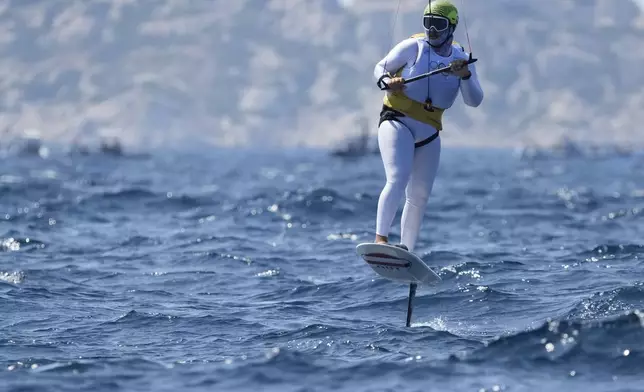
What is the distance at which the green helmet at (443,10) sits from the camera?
12664 millimetres

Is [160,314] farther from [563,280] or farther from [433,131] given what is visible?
[563,280]

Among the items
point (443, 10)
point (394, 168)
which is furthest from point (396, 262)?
point (443, 10)

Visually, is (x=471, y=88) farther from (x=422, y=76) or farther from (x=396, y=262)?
(x=396, y=262)

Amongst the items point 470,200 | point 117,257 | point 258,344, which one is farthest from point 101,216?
point 258,344

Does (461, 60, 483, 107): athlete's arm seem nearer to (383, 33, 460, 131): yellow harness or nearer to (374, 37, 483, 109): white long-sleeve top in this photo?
(374, 37, 483, 109): white long-sleeve top

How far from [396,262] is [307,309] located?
3.55 metres

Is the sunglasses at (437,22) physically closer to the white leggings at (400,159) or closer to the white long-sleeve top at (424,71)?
the white long-sleeve top at (424,71)

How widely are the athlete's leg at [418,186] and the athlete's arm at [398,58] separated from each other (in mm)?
1025

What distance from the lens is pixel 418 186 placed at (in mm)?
13336

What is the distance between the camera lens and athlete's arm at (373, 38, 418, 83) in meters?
12.7

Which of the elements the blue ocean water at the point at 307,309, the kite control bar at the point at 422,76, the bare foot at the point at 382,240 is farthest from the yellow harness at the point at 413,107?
the blue ocean water at the point at 307,309

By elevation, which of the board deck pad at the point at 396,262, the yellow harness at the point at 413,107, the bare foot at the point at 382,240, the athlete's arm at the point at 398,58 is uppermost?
the athlete's arm at the point at 398,58

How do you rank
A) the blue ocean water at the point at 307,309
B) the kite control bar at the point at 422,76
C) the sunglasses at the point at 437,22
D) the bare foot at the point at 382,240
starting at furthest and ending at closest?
the bare foot at the point at 382,240 < the sunglasses at the point at 437,22 < the kite control bar at the point at 422,76 < the blue ocean water at the point at 307,309

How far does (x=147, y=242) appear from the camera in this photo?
25625 mm
